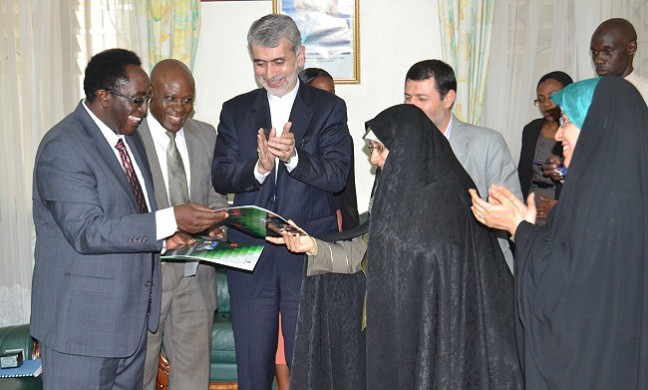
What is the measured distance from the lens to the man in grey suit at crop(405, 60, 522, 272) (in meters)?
3.78

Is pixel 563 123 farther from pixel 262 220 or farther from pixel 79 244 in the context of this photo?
pixel 79 244

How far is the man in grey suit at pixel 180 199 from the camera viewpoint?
3.45 metres

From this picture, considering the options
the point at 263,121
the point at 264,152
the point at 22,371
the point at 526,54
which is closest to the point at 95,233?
the point at 264,152

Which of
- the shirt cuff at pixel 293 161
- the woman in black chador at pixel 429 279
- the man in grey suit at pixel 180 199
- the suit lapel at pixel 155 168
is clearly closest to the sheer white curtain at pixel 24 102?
the man in grey suit at pixel 180 199

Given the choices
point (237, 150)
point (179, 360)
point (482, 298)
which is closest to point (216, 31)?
point (237, 150)

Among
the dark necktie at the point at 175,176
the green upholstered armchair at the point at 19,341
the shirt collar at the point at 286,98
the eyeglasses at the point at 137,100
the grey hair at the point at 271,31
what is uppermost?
the grey hair at the point at 271,31

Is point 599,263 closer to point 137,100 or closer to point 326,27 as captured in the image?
point 137,100

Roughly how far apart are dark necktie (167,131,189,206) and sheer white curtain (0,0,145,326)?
9.41ft

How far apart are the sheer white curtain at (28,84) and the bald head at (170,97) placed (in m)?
2.73

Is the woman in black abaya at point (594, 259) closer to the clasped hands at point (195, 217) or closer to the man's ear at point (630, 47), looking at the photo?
the clasped hands at point (195, 217)

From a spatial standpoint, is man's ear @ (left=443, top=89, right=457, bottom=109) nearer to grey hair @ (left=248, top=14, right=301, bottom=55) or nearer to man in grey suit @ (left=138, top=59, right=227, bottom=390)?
grey hair @ (left=248, top=14, right=301, bottom=55)

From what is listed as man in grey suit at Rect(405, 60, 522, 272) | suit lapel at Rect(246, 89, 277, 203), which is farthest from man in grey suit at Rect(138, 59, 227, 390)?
man in grey suit at Rect(405, 60, 522, 272)

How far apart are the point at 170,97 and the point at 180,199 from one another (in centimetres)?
48

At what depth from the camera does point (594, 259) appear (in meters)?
2.35
